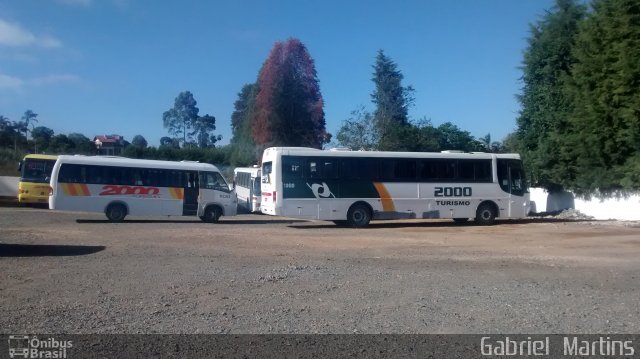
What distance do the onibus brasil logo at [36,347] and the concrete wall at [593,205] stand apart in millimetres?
26311

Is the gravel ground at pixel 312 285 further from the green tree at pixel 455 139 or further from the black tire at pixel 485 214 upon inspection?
the green tree at pixel 455 139

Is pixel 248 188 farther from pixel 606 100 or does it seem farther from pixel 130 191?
pixel 606 100

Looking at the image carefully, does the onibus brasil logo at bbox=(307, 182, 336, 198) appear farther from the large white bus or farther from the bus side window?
the bus side window

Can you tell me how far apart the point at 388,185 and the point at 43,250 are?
1429cm

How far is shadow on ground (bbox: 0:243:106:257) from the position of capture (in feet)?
44.2

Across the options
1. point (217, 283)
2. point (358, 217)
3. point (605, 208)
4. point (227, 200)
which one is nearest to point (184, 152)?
point (227, 200)

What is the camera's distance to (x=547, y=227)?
23.9 metres

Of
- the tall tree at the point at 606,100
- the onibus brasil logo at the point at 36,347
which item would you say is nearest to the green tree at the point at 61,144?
the tall tree at the point at 606,100

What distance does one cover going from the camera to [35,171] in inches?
1207

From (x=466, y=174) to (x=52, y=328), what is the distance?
21250mm

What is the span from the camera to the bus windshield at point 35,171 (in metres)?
30.5

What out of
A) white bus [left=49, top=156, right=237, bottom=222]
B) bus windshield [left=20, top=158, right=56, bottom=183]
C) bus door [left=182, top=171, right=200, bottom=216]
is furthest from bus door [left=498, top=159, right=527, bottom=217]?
bus windshield [left=20, top=158, right=56, bottom=183]

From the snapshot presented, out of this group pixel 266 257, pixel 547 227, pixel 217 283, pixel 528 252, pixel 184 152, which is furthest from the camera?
pixel 184 152

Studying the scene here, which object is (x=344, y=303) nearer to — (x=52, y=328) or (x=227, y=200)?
(x=52, y=328)
